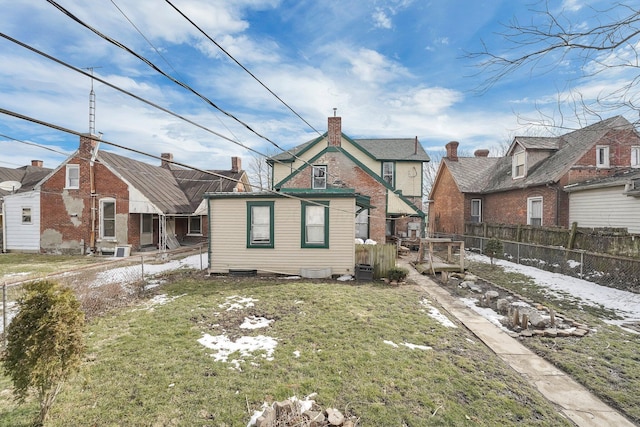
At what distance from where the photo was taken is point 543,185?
50.5 ft

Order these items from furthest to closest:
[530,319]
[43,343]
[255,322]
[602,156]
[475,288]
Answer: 1. [602,156]
2. [475,288]
3. [530,319]
4. [255,322]
5. [43,343]

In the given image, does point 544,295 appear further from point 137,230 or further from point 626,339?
point 137,230

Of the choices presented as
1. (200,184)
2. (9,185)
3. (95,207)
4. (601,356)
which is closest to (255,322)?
(601,356)

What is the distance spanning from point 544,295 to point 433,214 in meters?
18.9

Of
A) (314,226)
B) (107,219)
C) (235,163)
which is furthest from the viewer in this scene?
(235,163)

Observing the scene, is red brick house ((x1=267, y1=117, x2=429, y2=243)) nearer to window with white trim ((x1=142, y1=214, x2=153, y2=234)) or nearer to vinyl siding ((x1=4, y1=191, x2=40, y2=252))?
window with white trim ((x1=142, y1=214, x2=153, y2=234))

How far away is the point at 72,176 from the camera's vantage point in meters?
17.3

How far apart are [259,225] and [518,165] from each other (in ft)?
53.6

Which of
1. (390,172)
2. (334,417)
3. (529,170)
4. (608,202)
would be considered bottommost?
(334,417)

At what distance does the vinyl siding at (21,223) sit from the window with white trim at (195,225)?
8.27 metres

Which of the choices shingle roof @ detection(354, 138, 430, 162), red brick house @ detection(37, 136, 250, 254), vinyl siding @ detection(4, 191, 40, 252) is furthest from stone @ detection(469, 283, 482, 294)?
vinyl siding @ detection(4, 191, 40, 252)

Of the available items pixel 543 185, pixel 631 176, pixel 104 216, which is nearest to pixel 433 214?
pixel 543 185

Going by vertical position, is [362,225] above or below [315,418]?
above

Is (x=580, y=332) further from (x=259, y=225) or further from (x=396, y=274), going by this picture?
(x=259, y=225)
